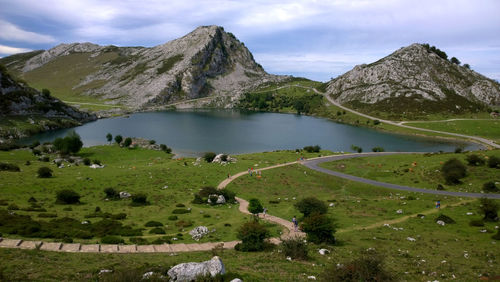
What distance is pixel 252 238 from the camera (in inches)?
1273

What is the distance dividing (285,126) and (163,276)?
171m

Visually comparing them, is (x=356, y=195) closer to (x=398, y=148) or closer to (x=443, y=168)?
(x=443, y=168)

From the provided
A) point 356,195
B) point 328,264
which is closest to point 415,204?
point 356,195

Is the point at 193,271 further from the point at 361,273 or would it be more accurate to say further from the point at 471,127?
the point at 471,127

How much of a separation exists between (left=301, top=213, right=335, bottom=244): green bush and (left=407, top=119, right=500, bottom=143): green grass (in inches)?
5723

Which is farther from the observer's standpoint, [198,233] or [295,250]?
[198,233]

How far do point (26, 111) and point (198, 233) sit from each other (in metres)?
175

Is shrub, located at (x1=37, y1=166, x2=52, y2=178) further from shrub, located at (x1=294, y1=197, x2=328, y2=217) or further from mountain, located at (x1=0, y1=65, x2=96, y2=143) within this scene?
mountain, located at (x1=0, y1=65, x2=96, y2=143)

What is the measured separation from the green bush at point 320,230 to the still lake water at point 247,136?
83.6 m

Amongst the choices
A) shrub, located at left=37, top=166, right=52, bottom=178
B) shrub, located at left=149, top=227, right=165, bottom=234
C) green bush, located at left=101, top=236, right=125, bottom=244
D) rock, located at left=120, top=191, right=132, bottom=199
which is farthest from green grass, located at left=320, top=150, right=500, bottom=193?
shrub, located at left=37, top=166, right=52, bottom=178

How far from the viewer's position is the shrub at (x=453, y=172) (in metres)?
60.4

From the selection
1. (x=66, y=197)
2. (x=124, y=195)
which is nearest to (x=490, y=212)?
(x=124, y=195)

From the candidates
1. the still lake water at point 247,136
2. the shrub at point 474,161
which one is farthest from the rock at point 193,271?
the still lake water at point 247,136

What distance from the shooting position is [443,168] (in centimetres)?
6328
